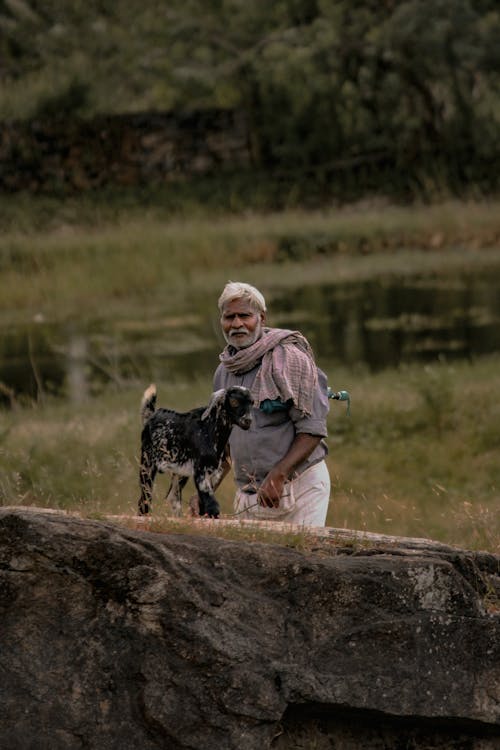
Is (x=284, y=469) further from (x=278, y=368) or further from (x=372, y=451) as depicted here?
(x=372, y=451)

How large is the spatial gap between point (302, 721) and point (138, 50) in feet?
83.5

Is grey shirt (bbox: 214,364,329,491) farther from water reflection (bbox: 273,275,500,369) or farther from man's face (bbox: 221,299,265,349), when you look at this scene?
water reflection (bbox: 273,275,500,369)

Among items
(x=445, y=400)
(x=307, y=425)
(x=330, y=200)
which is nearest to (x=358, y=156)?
(x=330, y=200)

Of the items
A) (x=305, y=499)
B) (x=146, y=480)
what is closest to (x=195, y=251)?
(x=305, y=499)

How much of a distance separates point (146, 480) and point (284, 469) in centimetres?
60

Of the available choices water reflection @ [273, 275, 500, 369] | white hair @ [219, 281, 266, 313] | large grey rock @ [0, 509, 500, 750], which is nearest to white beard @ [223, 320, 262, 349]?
white hair @ [219, 281, 266, 313]

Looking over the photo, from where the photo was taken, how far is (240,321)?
7207 mm

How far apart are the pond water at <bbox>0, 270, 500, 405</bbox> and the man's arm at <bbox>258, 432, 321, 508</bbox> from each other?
11.9 metres

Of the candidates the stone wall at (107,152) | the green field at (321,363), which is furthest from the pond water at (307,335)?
the stone wall at (107,152)

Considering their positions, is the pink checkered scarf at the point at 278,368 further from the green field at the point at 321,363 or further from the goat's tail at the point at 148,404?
the green field at the point at 321,363

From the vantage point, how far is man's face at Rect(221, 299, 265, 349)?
23.6 ft

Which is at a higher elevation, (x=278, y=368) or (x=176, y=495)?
(x=278, y=368)

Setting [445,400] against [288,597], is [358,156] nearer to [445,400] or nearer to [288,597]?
[445,400]

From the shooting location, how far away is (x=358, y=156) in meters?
31.5
